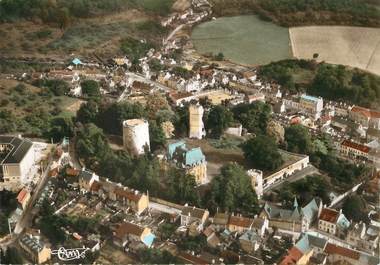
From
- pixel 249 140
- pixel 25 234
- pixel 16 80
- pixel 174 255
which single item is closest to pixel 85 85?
pixel 16 80

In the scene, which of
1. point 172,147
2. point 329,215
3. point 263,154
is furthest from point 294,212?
point 172,147

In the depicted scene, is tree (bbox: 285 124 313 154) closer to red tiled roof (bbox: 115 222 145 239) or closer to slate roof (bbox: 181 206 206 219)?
slate roof (bbox: 181 206 206 219)

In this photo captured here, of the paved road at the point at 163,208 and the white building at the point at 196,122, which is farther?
the white building at the point at 196,122

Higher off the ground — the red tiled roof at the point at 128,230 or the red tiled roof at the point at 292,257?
the red tiled roof at the point at 128,230

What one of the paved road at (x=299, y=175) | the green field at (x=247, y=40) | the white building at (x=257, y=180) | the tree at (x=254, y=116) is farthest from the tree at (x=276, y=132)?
the green field at (x=247, y=40)

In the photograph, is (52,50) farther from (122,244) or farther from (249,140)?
(122,244)

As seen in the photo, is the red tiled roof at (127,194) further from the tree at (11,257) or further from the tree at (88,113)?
the tree at (88,113)

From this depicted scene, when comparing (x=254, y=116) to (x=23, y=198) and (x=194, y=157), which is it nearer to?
(x=194, y=157)
